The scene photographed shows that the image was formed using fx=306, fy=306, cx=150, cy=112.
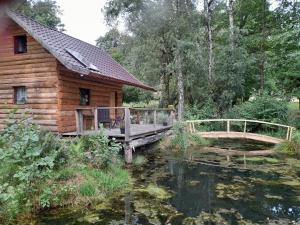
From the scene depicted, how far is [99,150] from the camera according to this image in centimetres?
881

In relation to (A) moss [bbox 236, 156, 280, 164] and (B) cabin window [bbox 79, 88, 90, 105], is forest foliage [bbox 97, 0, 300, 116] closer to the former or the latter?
(A) moss [bbox 236, 156, 280, 164]

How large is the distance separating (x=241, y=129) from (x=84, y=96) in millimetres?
10828

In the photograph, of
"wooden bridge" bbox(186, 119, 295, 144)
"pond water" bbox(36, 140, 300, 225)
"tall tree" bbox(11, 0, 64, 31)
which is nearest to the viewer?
"pond water" bbox(36, 140, 300, 225)

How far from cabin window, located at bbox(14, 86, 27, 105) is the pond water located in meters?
5.60

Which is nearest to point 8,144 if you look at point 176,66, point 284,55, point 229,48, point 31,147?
point 31,147

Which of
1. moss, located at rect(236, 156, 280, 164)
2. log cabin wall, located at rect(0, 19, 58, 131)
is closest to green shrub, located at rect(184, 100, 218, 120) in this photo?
moss, located at rect(236, 156, 280, 164)

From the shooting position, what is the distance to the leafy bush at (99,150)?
8695 mm

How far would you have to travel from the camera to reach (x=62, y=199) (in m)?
7.01

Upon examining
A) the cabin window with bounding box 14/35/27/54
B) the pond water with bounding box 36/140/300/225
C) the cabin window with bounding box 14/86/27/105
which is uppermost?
the cabin window with bounding box 14/35/27/54

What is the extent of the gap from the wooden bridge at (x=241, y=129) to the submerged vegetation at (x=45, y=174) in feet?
30.0

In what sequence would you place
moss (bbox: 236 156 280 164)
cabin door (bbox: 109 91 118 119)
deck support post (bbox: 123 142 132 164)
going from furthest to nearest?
1. cabin door (bbox: 109 91 118 119)
2. moss (bbox: 236 156 280 164)
3. deck support post (bbox: 123 142 132 164)

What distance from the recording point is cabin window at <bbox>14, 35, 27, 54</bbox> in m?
12.7

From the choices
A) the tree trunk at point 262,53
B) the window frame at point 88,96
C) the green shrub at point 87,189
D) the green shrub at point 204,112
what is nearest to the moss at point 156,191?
the green shrub at point 87,189

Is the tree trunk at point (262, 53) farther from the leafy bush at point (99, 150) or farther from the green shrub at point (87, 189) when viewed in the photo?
the green shrub at point (87, 189)
